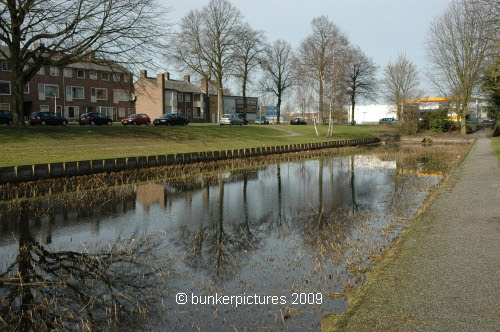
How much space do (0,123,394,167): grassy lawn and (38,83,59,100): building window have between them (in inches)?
1052

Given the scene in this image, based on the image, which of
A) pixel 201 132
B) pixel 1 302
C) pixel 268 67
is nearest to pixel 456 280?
pixel 1 302

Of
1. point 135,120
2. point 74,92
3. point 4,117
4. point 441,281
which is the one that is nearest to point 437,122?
point 135,120

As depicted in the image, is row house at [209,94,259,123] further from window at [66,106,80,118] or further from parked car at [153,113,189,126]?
parked car at [153,113,189,126]

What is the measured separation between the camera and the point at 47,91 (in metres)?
57.5

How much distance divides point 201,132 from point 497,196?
29578 mm

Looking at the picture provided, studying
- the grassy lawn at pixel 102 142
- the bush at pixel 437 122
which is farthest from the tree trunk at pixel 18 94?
the bush at pixel 437 122

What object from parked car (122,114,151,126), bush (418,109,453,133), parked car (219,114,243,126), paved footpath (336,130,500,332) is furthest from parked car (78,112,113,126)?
paved footpath (336,130,500,332)

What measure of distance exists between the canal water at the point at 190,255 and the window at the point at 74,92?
1859 inches

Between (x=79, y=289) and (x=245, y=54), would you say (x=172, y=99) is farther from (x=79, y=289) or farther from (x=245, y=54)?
(x=79, y=289)

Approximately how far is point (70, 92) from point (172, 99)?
17.7 metres

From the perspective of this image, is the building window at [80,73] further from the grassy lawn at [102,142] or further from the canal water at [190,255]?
the canal water at [190,255]

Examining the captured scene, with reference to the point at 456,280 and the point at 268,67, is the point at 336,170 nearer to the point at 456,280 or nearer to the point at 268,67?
the point at 456,280

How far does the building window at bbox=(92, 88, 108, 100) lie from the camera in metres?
63.1

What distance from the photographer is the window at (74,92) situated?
59.9 m
